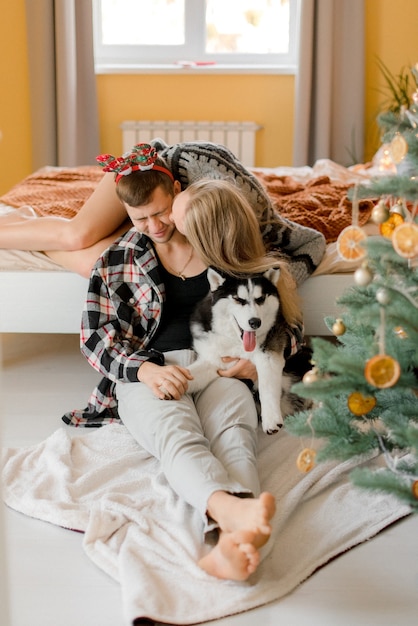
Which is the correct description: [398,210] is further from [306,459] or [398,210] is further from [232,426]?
[232,426]

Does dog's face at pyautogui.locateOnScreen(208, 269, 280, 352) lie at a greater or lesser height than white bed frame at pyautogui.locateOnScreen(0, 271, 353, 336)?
greater

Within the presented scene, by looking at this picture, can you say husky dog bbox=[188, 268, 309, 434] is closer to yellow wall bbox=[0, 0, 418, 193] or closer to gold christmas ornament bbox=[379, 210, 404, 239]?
gold christmas ornament bbox=[379, 210, 404, 239]

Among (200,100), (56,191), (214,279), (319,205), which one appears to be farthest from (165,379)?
(200,100)

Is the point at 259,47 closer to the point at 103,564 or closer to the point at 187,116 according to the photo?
the point at 187,116

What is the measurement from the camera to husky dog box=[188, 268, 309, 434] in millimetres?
1851

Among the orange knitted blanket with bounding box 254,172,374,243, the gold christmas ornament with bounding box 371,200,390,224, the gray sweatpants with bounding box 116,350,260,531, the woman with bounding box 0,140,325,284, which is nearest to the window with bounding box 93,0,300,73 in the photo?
the orange knitted blanket with bounding box 254,172,374,243

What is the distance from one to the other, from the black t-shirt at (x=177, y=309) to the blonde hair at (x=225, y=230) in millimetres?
126

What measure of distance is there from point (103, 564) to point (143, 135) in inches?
131

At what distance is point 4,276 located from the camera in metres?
2.32

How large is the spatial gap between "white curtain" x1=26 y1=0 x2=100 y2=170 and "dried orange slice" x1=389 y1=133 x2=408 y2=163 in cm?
322

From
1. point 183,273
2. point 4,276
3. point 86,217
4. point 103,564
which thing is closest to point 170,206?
point 183,273

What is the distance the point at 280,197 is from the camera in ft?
8.87

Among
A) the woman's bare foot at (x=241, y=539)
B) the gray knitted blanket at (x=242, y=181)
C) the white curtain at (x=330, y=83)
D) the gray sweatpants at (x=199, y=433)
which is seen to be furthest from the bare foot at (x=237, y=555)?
the white curtain at (x=330, y=83)

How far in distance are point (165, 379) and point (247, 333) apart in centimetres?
24
